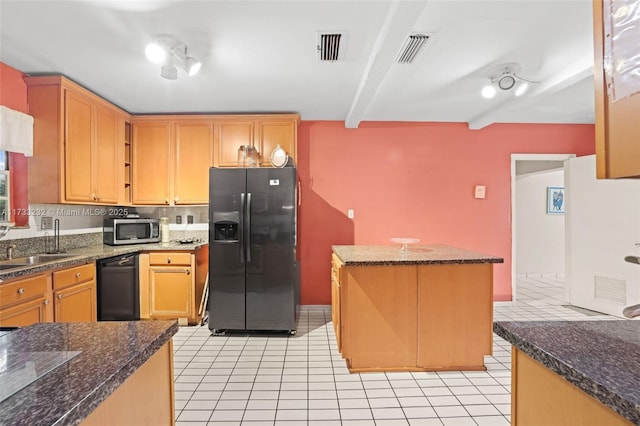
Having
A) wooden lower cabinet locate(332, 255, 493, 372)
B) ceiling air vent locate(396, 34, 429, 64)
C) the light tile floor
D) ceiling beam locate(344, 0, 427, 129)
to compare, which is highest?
ceiling air vent locate(396, 34, 429, 64)

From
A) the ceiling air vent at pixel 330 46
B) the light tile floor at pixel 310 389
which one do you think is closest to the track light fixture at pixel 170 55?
the ceiling air vent at pixel 330 46

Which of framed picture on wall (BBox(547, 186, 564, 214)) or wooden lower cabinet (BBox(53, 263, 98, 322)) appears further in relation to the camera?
framed picture on wall (BBox(547, 186, 564, 214))

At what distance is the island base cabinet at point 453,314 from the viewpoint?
2.47 meters

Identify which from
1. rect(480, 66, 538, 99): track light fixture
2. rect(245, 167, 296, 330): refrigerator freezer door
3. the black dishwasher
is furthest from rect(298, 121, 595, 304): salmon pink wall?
the black dishwasher

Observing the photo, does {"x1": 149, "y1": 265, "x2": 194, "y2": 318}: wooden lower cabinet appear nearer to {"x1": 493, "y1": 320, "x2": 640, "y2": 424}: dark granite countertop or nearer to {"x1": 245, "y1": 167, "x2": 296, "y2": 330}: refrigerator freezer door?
{"x1": 245, "y1": 167, "x2": 296, "y2": 330}: refrigerator freezer door

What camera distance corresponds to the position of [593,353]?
754 millimetres

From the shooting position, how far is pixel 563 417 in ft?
2.46

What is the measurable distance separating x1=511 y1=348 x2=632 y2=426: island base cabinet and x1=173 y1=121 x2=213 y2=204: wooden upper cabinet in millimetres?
3527

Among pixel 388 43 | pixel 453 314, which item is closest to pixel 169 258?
pixel 453 314

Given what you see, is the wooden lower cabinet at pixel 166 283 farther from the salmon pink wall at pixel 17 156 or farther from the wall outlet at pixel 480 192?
the wall outlet at pixel 480 192

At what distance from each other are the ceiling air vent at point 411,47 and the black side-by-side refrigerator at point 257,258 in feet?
4.72

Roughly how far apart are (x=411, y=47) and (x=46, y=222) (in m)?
3.45

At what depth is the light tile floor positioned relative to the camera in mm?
1943

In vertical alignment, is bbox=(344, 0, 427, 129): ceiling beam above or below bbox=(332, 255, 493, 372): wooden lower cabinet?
above
